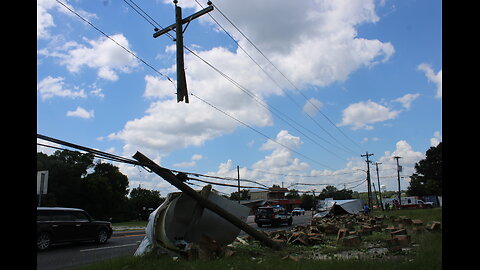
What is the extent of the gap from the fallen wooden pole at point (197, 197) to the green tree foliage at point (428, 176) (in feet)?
261

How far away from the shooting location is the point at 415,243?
42.9 feet

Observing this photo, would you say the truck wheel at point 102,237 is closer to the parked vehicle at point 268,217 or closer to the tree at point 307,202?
the parked vehicle at point 268,217

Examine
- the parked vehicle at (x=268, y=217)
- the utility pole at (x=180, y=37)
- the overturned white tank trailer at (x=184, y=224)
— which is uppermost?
the utility pole at (x=180, y=37)

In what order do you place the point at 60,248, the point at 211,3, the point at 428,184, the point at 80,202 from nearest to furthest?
the point at 211,3
the point at 60,248
the point at 80,202
the point at 428,184

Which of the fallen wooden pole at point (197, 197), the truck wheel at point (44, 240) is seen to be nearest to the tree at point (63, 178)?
the truck wheel at point (44, 240)

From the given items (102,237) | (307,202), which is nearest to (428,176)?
(307,202)

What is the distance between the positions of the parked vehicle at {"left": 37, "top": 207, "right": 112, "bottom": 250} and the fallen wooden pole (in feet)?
22.4

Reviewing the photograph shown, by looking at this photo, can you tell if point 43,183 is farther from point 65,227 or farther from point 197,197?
point 197,197

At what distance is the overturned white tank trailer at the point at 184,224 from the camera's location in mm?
11188
